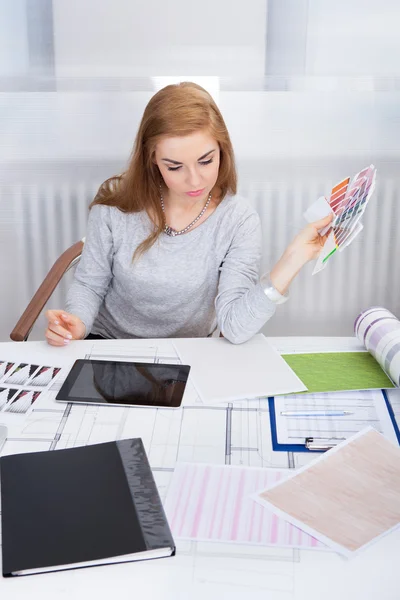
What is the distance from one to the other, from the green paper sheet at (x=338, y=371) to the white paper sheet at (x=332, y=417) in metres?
0.02

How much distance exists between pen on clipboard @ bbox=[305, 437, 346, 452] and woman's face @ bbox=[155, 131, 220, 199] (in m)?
0.71

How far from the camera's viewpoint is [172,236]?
5.80 ft

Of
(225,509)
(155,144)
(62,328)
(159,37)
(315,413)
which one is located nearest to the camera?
(225,509)

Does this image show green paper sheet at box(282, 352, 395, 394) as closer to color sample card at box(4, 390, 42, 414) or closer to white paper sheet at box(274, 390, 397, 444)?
white paper sheet at box(274, 390, 397, 444)

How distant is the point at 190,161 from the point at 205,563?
3.16ft

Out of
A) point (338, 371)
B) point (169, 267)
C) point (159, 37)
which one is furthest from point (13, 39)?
point (338, 371)

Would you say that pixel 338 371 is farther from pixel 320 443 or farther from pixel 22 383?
pixel 22 383

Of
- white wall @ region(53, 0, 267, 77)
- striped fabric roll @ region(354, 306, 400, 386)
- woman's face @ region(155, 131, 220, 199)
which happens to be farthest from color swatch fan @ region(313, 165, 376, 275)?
white wall @ region(53, 0, 267, 77)

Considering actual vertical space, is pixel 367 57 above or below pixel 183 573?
above

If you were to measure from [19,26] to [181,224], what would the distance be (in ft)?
3.82

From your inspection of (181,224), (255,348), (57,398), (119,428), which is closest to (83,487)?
(119,428)

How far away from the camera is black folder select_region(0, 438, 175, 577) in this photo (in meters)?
0.87

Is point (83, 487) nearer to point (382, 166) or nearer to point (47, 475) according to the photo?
point (47, 475)

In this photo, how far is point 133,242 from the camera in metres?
1.77
